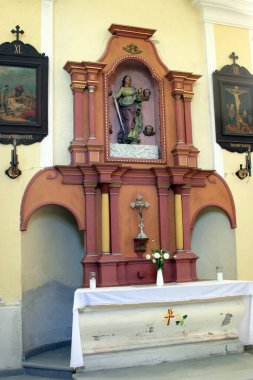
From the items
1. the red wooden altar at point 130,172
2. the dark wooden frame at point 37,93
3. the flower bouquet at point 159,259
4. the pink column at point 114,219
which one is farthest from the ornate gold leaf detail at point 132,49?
the flower bouquet at point 159,259

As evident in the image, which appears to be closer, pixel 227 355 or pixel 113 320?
pixel 113 320

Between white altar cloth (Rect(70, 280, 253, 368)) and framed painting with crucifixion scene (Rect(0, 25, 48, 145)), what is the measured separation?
245 cm

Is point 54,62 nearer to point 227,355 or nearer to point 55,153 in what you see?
point 55,153

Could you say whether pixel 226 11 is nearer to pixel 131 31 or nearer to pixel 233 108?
pixel 233 108

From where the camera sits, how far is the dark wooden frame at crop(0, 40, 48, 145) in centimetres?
688

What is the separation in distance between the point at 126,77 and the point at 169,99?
79 centimetres

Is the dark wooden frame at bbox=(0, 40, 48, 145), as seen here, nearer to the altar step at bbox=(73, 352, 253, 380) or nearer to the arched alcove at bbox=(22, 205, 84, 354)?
the arched alcove at bbox=(22, 205, 84, 354)

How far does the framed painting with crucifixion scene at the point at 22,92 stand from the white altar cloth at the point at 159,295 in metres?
2.45

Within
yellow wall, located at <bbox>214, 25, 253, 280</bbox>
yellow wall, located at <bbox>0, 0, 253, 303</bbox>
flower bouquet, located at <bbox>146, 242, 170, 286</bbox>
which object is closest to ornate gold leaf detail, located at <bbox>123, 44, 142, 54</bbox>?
yellow wall, located at <bbox>0, 0, 253, 303</bbox>

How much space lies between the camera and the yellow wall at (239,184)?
7.92m

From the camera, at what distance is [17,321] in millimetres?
6512

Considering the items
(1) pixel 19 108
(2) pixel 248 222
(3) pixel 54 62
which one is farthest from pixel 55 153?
(2) pixel 248 222

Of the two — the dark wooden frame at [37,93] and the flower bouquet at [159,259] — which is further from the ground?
the dark wooden frame at [37,93]

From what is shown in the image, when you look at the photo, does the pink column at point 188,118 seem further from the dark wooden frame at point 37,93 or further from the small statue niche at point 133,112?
the dark wooden frame at point 37,93
